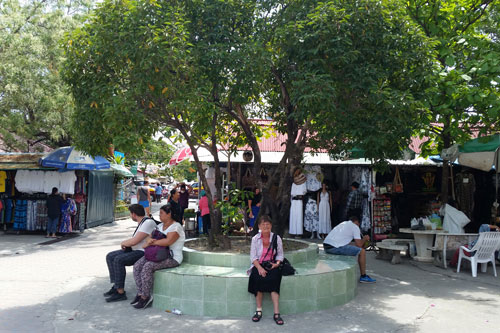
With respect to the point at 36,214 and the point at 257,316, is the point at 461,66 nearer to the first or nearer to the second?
the point at 257,316

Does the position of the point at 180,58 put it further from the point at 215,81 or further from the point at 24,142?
the point at 24,142

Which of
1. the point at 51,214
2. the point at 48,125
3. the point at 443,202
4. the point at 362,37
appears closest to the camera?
the point at 362,37

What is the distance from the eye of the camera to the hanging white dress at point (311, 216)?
14.0 metres

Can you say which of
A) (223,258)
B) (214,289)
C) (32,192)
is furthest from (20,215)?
(214,289)

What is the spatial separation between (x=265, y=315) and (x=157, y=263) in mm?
1746

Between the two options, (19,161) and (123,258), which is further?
(19,161)

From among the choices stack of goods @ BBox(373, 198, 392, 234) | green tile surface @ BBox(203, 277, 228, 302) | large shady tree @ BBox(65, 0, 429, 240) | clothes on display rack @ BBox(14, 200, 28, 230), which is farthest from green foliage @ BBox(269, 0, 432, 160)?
clothes on display rack @ BBox(14, 200, 28, 230)

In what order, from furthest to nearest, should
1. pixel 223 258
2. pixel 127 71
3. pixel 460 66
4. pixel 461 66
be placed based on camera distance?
pixel 461 66
pixel 460 66
pixel 127 71
pixel 223 258

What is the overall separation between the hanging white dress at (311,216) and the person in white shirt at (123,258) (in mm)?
7901

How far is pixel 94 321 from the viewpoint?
19.0 ft

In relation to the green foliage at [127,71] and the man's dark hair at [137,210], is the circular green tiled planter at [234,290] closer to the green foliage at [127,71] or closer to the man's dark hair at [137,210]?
the man's dark hair at [137,210]

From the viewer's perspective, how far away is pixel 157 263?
6.47 m

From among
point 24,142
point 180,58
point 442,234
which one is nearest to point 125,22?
point 180,58

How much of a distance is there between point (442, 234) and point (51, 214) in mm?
11081
